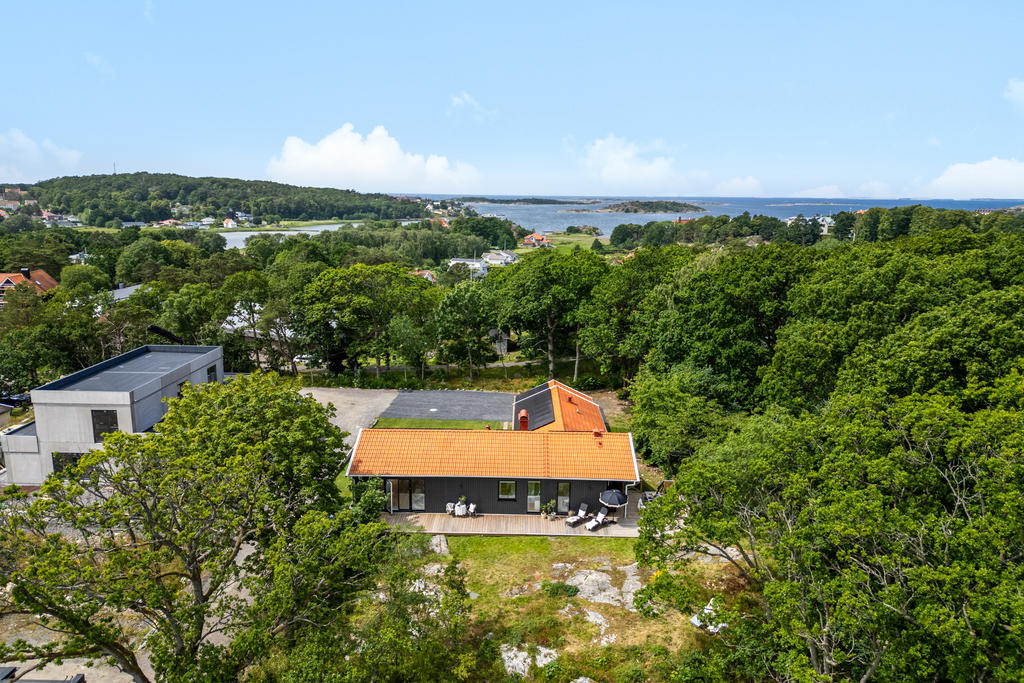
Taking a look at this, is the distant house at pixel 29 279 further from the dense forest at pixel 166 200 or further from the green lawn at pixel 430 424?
the dense forest at pixel 166 200

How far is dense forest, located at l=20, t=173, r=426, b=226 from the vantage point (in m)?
144

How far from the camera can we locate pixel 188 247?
231 feet

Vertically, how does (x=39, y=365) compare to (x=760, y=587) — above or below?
above

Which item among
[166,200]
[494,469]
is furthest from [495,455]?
[166,200]

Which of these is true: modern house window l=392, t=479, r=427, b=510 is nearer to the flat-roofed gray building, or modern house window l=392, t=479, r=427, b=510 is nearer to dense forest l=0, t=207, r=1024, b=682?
dense forest l=0, t=207, r=1024, b=682

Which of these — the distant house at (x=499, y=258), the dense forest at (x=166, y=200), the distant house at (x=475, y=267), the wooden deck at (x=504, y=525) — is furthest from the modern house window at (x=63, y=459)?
the dense forest at (x=166, y=200)

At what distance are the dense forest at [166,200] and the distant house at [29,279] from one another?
8592 centimetres

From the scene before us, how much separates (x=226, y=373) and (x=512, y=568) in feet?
89.4

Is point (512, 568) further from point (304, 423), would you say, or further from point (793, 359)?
point (793, 359)

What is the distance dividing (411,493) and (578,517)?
6.17m

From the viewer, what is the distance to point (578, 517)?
19953 mm

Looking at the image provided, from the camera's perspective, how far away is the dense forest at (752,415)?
33.5ft

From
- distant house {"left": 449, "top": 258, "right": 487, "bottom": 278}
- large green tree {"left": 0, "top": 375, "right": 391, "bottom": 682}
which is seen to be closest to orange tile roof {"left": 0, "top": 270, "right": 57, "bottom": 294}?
distant house {"left": 449, "top": 258, "right": 487, "bottom": 278}

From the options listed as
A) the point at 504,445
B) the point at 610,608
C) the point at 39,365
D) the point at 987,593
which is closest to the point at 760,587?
the point at 610,608
